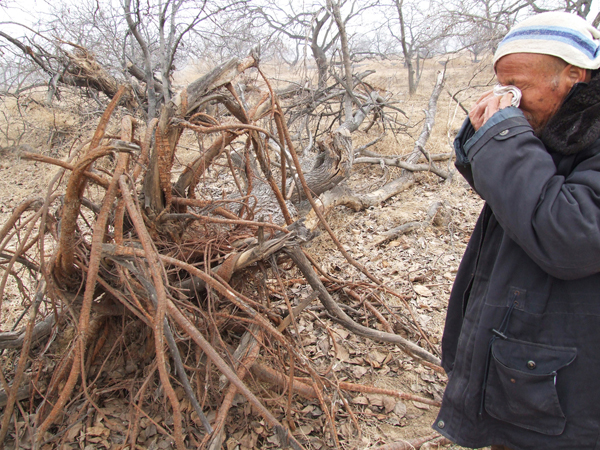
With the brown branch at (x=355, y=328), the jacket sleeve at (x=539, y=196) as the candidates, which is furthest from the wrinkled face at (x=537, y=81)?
the brown branch at (x=355, y=328)

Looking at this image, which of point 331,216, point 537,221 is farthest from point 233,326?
point 331,216

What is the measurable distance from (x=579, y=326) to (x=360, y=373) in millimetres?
1482

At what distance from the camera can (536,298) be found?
3.28 feet

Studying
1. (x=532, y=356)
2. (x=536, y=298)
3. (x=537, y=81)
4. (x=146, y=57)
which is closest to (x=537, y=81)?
(x=537, y=81)

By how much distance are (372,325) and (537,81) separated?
189cm

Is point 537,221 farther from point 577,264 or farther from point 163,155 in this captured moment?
point 163,155

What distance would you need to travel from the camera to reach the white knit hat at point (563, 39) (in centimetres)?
96

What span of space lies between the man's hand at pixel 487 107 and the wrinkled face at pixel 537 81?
51mm

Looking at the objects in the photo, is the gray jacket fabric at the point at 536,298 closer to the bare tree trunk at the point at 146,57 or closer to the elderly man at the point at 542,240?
the elderly man at the point at 542,240

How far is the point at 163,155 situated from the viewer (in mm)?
1697

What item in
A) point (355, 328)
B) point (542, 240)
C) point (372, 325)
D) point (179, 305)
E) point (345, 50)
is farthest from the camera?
point (345, 50)

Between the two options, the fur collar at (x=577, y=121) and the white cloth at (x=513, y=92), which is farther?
the white cloth at (x=513, y=92)

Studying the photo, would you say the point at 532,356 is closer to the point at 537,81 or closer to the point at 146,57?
the point at 537,81

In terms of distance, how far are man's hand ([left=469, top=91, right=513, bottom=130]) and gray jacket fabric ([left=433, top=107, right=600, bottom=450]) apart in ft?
0.12
